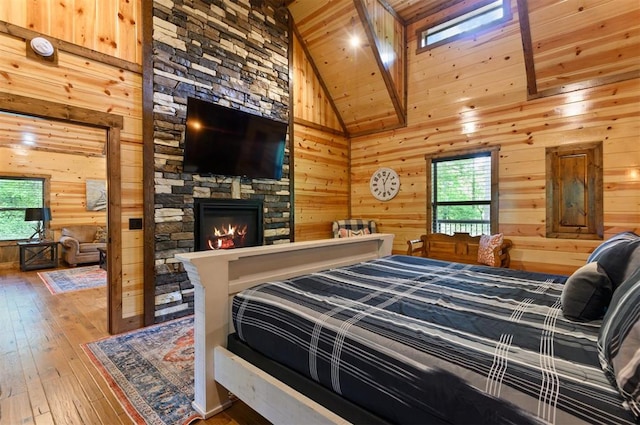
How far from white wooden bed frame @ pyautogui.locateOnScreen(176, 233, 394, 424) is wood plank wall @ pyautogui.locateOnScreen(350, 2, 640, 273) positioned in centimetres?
325

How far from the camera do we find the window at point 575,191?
11.1 ft

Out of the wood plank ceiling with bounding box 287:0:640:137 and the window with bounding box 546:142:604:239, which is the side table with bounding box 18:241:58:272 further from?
the window with bounding box 546:142:604:239

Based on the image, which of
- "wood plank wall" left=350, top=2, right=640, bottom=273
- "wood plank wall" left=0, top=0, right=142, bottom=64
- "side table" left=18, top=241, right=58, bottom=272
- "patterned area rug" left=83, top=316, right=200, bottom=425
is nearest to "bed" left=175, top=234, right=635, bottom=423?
"patterned area rug" left=83, top=316, right=200, bottom=425

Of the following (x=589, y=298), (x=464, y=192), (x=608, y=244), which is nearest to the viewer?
(x=589, y=298)

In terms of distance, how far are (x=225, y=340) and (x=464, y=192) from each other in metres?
3.96

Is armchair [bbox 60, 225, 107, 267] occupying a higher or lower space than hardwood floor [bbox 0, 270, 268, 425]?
higher

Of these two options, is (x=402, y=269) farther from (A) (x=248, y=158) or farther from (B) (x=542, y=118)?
(B) (x=542, y=118)

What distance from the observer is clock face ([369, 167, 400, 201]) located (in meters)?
5.09

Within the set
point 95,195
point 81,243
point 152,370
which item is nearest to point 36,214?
point 81,243

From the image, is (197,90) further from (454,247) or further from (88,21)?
(454,247)

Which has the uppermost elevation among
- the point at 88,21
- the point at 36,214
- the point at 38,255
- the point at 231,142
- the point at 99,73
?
the point at 88,21

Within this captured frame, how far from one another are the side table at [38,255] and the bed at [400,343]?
6.53m

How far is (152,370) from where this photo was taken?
2221mm

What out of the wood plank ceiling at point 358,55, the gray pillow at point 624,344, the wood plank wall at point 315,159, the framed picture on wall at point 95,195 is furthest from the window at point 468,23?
the framed picture on wall at point 95,195
